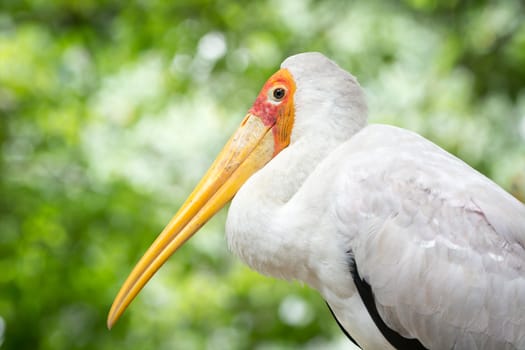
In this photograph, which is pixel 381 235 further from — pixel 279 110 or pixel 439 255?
pixel 279 110

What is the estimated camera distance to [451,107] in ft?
15.7

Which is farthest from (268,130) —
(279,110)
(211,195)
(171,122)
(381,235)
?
(171,122)

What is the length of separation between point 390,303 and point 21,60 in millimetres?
3113

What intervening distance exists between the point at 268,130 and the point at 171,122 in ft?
8.25

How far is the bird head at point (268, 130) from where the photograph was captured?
99.7 inches

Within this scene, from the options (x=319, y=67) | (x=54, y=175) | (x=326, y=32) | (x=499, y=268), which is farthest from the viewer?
(x=326, y=32)

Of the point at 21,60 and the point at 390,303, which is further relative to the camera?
the point at 21,60

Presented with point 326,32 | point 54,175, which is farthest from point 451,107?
point 54,175

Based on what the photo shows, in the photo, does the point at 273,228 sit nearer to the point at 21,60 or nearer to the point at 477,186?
the point at 477,186

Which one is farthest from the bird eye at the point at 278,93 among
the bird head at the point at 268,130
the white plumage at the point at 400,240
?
the white plumage at the point at 400,240

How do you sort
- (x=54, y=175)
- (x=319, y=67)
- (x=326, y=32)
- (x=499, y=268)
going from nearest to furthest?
(x=499, y=268)
(x=319, y=67)
(x=54, y=175)
(x=326, y=32)

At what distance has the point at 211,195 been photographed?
2.63 m

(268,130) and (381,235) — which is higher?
(381,235)

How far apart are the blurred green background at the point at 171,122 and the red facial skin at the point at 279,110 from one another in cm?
172
